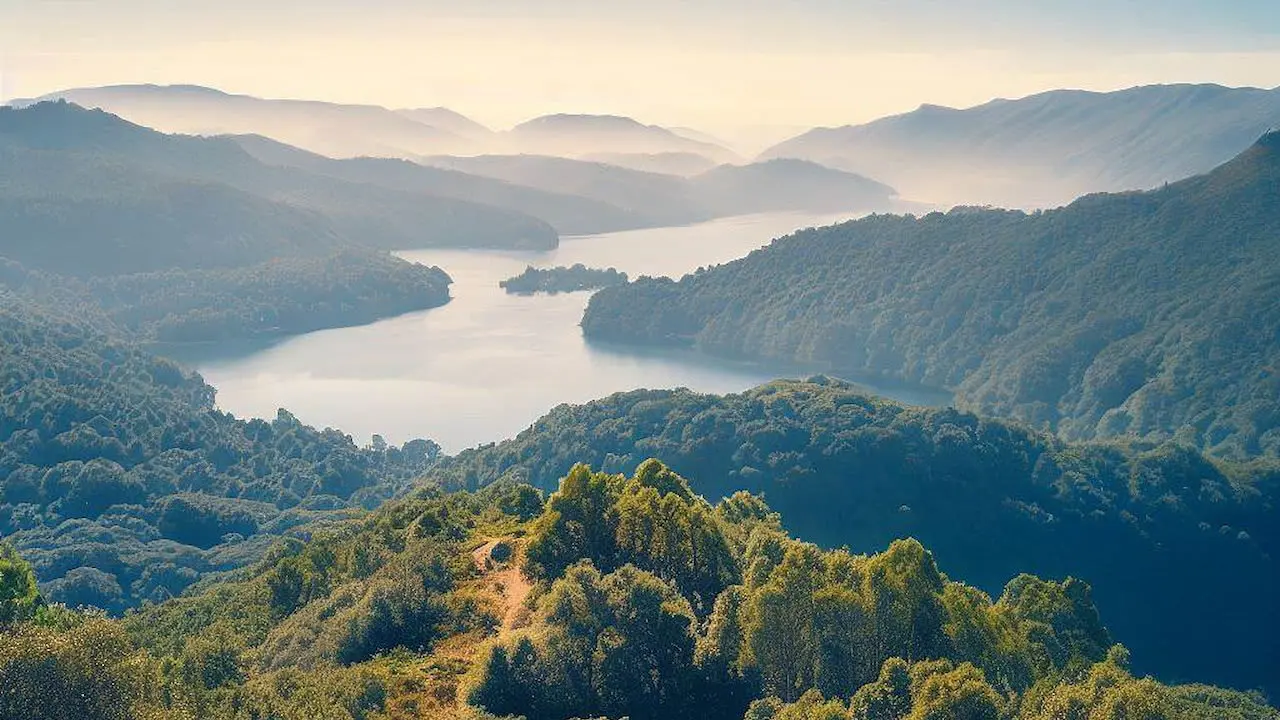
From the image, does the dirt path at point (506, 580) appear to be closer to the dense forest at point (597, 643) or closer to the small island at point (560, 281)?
the dense forest at point (597, 643)

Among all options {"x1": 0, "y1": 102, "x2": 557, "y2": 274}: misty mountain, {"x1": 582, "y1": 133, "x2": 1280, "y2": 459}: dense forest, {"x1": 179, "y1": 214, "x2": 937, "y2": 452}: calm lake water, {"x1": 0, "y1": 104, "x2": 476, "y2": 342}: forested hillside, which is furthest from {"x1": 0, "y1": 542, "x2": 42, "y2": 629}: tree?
{"x1": 0, "y1": 102, "x2": 557, "y2": 274}: misty mountain

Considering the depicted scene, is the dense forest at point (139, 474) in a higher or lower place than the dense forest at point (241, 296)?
lower

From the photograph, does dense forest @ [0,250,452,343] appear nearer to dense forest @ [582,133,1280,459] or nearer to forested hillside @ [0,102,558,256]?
forested hillside @ [0,102,558,256]

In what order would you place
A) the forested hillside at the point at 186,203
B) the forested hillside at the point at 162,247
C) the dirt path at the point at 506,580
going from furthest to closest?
1. the forested hillside at the point at 186,203
2. the forested hillside at the point at 162,247
3. the dirt path at the point at 506,580

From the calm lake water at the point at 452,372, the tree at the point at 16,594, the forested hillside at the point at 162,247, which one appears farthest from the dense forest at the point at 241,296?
A: the tree at the point at 16,594

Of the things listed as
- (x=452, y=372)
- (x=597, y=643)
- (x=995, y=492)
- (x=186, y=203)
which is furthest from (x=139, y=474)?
(x=186, y=203)

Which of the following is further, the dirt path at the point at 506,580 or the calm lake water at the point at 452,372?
the calm lake water at the point at 452,372

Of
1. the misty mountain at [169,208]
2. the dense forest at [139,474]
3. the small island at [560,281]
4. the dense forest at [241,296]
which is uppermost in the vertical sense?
the misty mountain at [169,208]
